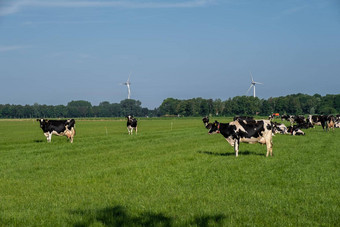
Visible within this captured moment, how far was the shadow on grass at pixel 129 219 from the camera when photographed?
24.4ft

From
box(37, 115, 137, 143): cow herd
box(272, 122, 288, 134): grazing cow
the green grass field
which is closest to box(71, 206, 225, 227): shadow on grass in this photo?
the green grass field

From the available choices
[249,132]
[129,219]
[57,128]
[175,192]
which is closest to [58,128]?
[57,128]

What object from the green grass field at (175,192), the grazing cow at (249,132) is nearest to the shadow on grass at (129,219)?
the green grass field at (175,192)

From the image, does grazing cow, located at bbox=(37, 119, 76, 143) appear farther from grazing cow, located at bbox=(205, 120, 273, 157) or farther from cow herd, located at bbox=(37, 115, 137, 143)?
grazing cow, located at bbox=(205, 120, 273, 157)

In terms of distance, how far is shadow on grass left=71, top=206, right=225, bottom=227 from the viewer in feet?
24.4

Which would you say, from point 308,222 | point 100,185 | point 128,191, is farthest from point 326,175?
point 100,185

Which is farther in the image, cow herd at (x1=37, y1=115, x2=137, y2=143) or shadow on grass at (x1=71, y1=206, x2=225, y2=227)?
cow herd at (x1=37, y1=115, x2=137, y2=143)

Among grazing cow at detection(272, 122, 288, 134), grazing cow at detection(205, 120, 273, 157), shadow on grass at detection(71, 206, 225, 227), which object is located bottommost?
shadow on grass at detection(71, 206, 225, 227)

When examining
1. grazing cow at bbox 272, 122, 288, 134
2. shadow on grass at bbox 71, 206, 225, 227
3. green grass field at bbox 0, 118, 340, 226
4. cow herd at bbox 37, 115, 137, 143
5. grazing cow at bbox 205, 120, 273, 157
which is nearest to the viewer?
shadow on grass at bbox 71, 206, 225, 227

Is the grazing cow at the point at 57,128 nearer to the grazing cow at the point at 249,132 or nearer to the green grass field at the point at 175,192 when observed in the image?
the green grass field at the point at 175,192

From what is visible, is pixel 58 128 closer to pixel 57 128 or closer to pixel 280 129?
pixel 57 128

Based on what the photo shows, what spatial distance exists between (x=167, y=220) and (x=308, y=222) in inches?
117

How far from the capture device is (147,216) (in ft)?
26.1

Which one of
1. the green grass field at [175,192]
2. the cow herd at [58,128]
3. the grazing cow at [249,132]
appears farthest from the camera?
the cow herd at [58,128]
